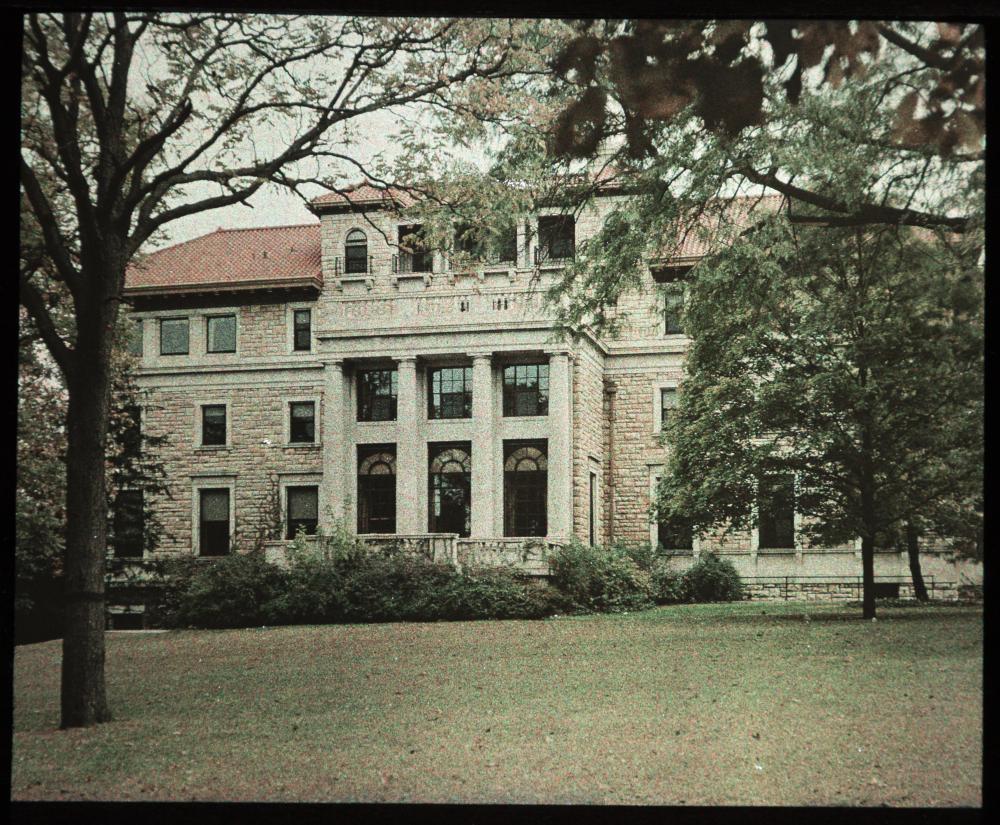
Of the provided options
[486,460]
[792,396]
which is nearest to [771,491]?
[792,396]

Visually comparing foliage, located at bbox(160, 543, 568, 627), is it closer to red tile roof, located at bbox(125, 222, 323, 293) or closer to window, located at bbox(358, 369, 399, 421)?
window, located at bbox(358, 369, 399, 421)

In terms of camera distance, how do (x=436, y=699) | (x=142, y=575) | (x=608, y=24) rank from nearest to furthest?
(x=608, y=24)
(x=436, y=699)
(x=142, y=575)

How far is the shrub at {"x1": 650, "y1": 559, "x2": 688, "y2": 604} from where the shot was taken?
6598 millimetres

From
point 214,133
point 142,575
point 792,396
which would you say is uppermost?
point 214,133

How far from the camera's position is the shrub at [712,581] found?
655cm

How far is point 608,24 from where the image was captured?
583cm

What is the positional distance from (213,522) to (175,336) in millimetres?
1285

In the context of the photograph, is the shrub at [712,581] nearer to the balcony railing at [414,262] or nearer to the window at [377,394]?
the window at [377,394]

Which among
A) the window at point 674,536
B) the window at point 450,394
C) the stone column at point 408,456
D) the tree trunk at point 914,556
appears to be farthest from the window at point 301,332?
the tree trunk at point 914,556

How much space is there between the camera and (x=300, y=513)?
684cm

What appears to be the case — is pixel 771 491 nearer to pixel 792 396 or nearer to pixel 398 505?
pixel 792 396

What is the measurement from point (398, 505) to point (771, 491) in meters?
2.42

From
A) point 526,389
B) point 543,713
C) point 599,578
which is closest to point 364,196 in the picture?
point 526,389

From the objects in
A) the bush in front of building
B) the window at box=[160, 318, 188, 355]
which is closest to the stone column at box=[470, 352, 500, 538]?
the bush in front of building
